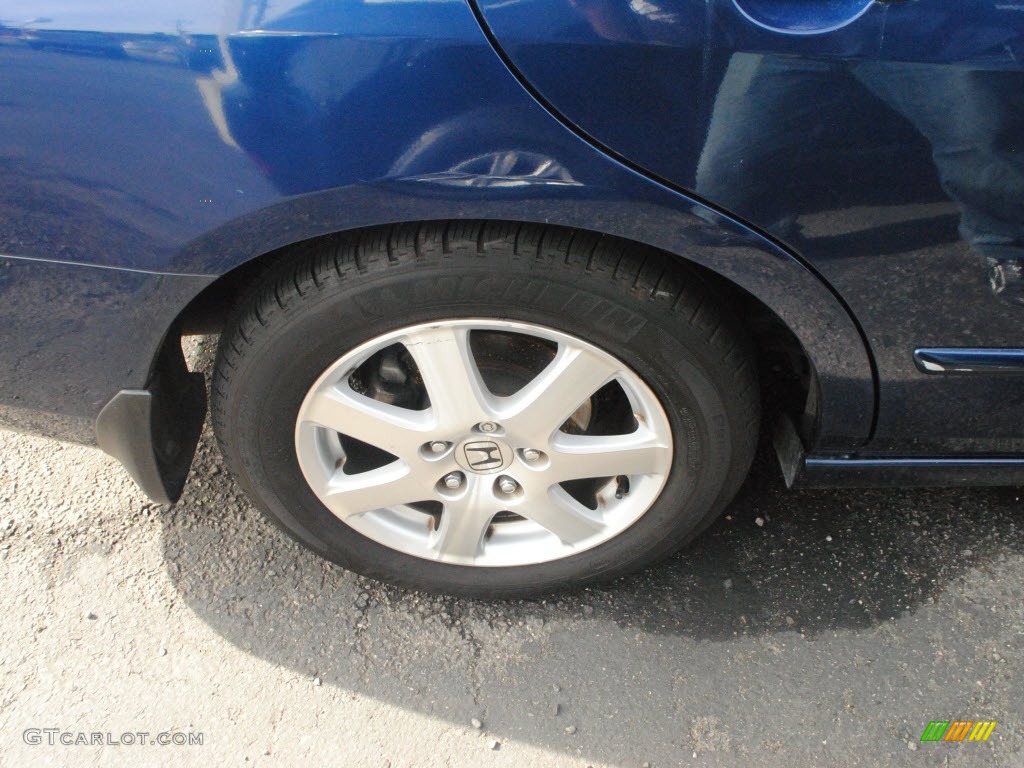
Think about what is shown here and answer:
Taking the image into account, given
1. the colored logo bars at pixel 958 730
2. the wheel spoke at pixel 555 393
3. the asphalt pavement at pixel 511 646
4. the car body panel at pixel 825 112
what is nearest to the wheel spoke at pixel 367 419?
the wheel spoke at pixel 555 393

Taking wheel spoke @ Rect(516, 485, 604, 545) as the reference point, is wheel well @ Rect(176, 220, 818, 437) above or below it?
above

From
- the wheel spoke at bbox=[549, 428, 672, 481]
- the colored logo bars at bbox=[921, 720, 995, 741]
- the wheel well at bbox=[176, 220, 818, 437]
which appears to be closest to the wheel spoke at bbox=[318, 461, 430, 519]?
the wheel spoke at bbox=[549, 428, 672, 481]

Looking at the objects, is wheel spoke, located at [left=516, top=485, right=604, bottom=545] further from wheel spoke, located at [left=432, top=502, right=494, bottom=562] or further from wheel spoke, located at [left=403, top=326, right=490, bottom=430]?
wheel spoke, located at [left=403, top=326, right=490, bottom=430]

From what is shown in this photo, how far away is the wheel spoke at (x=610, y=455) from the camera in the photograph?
1599mm

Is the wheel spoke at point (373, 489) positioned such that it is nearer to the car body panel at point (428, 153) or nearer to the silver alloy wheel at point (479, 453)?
the silver alloy wheel at point (479, 453)

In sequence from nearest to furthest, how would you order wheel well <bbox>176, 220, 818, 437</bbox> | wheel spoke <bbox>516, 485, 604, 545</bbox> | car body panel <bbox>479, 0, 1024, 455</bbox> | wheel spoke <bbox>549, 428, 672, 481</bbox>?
car body panel <bbox>479, 0, 1024, 455</bbox> → wheel well <bbox>176, 220, 818, 437</bbox> → wheel spoke <bbox>549, 428, 672, 481</bbox> → wheel spoke <bbox>516, 485, 604, 545</bbox>

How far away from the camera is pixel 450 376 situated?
58.7 inches

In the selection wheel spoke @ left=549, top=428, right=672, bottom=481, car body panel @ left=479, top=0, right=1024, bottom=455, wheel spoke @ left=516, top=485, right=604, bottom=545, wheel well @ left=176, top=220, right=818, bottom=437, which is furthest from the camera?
wheel spoke @ left=516, top=485, right=604, bottom=545

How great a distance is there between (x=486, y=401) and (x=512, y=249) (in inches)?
12.3

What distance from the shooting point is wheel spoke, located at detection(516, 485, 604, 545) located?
1699 millimetres

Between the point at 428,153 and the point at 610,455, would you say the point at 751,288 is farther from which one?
the point at 428,153

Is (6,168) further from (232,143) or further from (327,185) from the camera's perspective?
(327,185)

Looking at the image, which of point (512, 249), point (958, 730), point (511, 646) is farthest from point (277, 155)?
point (958, 730)

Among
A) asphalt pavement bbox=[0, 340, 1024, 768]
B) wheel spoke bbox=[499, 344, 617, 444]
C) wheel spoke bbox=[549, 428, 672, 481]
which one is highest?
wheel spoke bbox=[499, 344, 617, 444]
